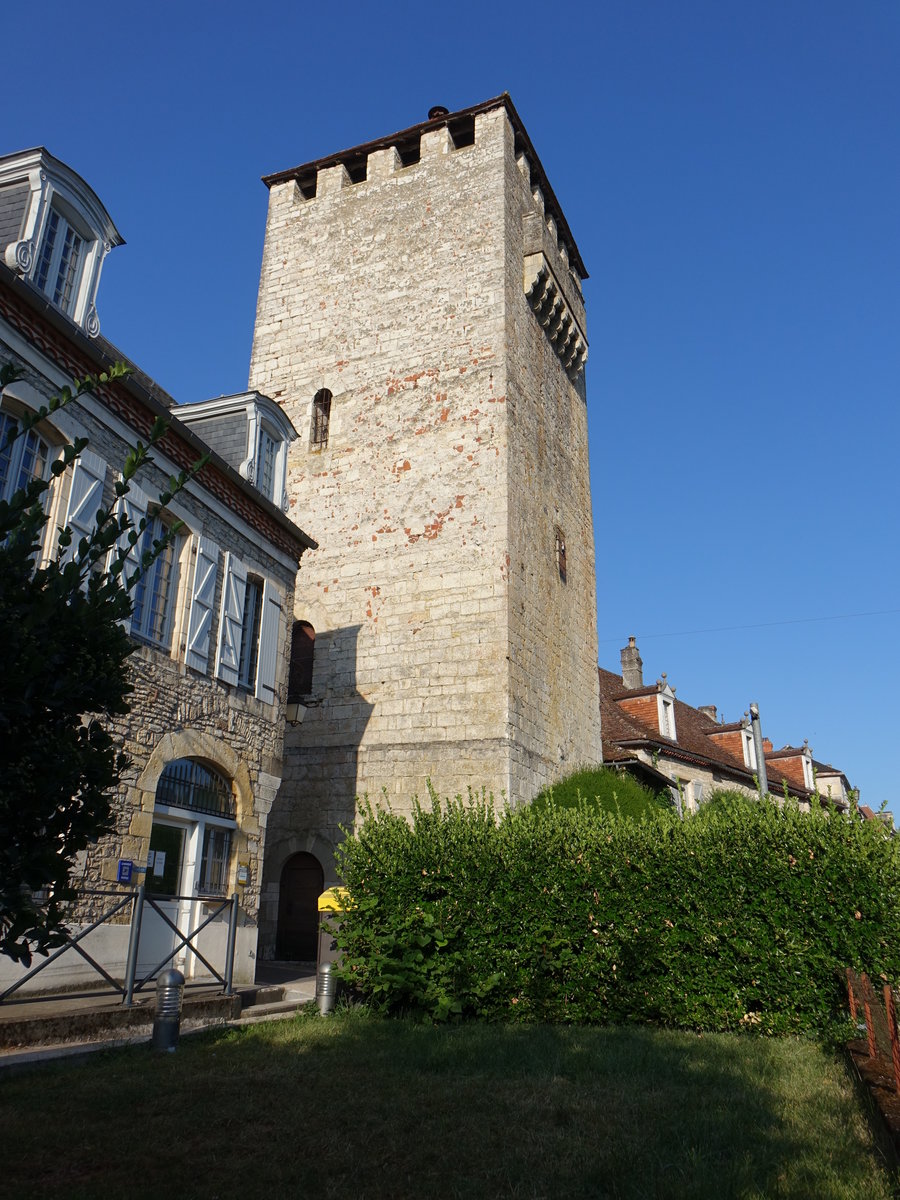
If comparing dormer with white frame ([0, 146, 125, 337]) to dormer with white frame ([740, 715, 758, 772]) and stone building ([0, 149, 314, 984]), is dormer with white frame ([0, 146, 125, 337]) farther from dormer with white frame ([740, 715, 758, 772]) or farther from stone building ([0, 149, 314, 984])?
dormer with white frame ([740, 715, 758, 772])

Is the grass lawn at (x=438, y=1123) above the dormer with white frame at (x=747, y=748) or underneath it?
underneath

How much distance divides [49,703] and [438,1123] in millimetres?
3194

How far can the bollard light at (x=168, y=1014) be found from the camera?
6641mm

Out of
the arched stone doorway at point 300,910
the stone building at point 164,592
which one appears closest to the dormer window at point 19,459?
the stone building at point 164,592

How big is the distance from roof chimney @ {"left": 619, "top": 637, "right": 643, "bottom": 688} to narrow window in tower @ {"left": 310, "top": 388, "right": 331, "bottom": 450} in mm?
14131

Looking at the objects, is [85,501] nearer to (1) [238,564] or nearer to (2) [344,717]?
(1) [238,564]

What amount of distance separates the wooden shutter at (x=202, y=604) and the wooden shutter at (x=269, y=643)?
1.14m

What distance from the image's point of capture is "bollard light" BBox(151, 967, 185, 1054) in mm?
6641

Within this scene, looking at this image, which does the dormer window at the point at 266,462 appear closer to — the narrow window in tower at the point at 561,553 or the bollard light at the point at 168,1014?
the narrow window in tower at the point at 561,553

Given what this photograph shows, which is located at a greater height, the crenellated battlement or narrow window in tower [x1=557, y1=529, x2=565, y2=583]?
the crenellated battlement

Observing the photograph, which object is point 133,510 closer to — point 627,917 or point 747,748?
point 627,917

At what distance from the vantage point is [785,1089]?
554 centimetres

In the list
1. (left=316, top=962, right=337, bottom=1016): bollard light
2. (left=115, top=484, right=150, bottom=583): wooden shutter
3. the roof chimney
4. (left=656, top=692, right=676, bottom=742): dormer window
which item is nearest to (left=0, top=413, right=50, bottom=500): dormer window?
(left=115, top=484, right=150, bottom=583): wooden shutter

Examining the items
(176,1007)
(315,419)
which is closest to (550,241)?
(315,419)
